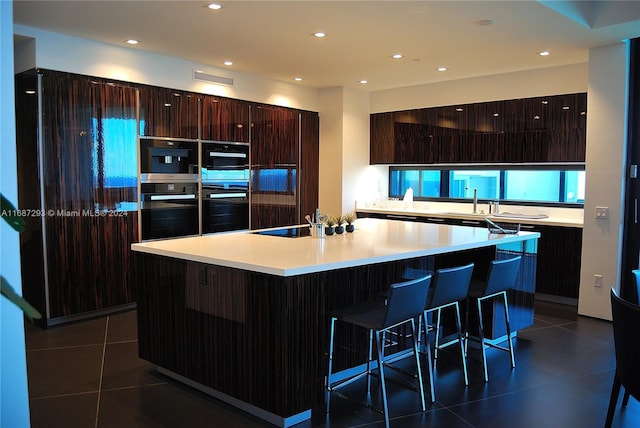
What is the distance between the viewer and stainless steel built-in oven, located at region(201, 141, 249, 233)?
19.9 feet

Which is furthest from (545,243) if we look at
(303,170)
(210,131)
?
(210,131)

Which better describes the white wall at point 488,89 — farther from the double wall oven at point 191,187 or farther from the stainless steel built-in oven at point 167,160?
the stainless steel built-in oven at point 167,160

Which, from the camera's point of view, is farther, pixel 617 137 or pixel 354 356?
pixel 617 137

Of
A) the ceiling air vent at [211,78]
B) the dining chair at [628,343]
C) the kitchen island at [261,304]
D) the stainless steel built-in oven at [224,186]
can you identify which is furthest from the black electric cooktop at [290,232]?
the ceiling air vent at [211,78]

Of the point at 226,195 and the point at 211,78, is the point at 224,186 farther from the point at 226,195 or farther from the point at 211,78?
the point at 211,78

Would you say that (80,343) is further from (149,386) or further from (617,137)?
(617,137)

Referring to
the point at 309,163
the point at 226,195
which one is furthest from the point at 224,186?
the point at 309,163

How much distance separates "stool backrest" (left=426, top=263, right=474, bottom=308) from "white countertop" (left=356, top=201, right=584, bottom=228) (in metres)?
2.78

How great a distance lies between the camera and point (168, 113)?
222 inches

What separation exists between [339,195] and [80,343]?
4114 mm

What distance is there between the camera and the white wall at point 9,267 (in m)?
2.22

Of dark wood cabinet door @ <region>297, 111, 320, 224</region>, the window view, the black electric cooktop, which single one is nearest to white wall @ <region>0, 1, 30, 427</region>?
the black electric cooktop

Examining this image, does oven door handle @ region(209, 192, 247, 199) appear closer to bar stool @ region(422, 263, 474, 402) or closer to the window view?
the window view

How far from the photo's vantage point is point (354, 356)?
365cm
